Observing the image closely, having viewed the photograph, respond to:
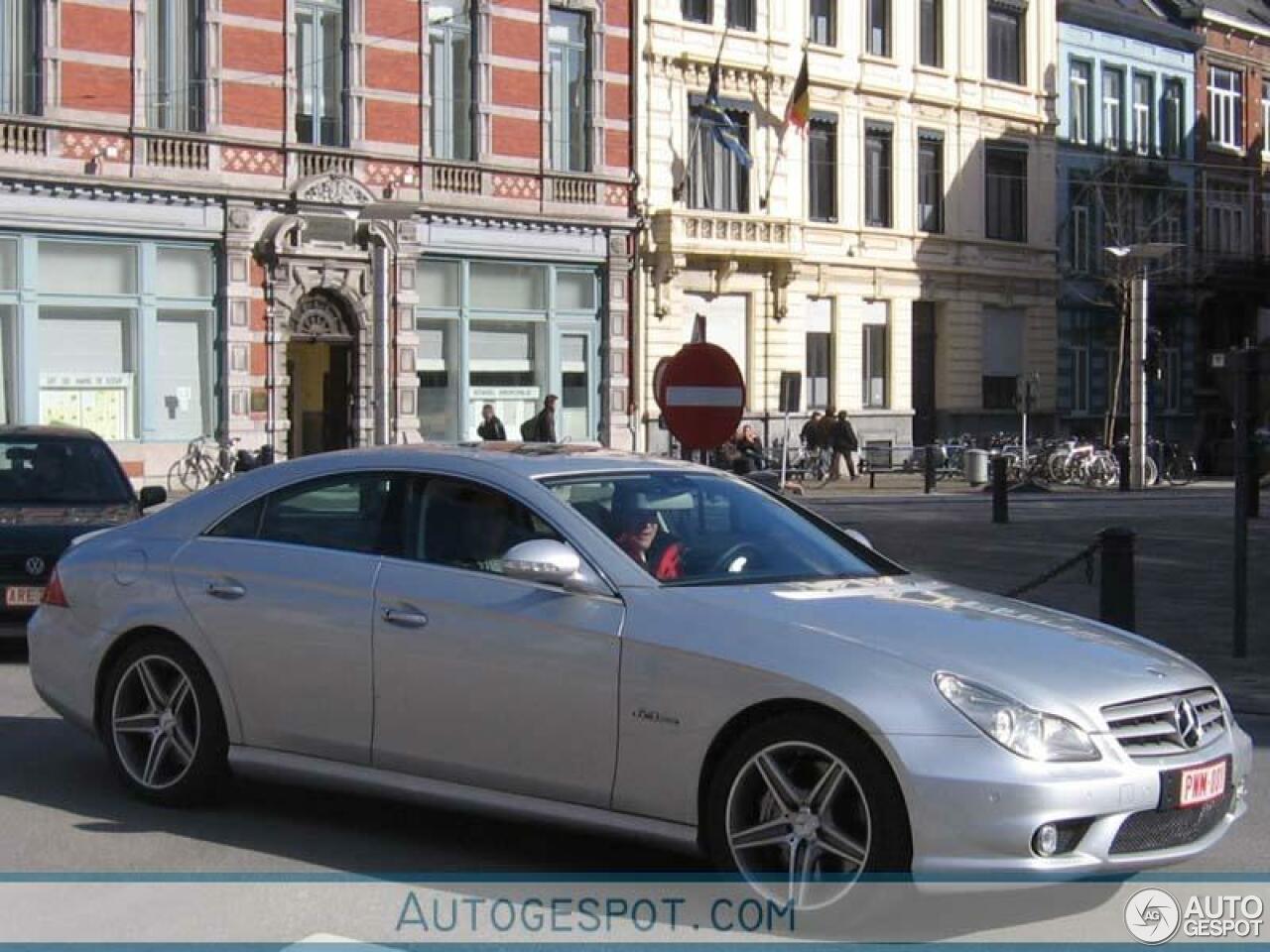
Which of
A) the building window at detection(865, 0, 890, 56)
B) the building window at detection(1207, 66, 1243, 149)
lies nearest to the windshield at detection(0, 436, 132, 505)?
the building window at detection(865, 0, 890, 56)

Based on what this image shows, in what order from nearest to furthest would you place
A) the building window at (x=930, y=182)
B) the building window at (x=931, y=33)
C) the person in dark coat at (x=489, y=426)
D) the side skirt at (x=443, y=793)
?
the side skirt at (x=443, y=793), the person in dark coat at (x=489, y=426), the building window at (x=931, y=33), the building window at (x=930, y=182)

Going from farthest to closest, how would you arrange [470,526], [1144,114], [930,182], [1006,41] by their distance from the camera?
[1144,114]
[1006,41]
[930,182]
[470,526]

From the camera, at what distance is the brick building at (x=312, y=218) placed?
30.0m

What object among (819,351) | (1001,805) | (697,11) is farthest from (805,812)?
(819,351)

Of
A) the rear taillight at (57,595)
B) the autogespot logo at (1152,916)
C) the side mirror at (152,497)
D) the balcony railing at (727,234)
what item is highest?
the balcony railing at (727,234)

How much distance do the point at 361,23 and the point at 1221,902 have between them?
2946 centimetres

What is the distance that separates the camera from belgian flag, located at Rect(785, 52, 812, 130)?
3909 cm

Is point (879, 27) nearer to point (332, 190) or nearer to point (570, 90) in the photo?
point (570, 90)

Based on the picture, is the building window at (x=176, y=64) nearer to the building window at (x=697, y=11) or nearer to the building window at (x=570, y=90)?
the building window at (x=570, y=90)

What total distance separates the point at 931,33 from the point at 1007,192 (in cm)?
465

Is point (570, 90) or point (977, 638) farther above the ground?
point (570, 90)

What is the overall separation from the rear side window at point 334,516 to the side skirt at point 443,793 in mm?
815

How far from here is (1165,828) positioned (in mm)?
5863

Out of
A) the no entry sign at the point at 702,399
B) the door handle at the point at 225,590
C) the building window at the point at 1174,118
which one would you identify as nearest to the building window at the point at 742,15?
the building window at the point at 1174,118
